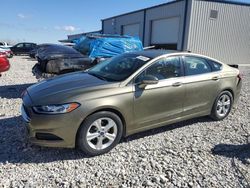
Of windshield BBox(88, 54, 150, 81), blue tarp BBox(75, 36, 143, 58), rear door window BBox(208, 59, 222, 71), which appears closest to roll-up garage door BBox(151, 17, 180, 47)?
blue tarp BBox(75, 36, 143, 58)

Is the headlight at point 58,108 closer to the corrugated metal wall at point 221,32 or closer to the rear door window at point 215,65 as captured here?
the rear door window at point 215,65

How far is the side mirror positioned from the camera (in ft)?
13.4

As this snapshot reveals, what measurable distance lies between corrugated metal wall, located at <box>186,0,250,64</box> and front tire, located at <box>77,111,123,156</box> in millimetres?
15534

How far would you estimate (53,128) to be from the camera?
3553 millimetres

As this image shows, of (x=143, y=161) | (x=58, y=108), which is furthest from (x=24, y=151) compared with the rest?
(x=143, y=161)

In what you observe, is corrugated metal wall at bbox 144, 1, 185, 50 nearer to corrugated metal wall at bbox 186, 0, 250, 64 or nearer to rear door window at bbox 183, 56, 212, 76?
corrugated metal wall at bbox 186, 0, 250, 64

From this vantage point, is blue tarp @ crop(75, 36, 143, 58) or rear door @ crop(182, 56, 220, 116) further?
blue tarp @ crop(75, 36, 143, 58)

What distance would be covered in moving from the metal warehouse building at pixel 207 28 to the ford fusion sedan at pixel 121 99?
13.7m

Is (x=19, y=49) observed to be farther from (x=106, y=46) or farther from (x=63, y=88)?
(x=63, y=88)

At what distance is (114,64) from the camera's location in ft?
16.2

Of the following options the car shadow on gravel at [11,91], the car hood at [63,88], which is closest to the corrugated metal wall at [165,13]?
the car shadow on gravel at [11,91]

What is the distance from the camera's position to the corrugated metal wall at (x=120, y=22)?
23956 mm

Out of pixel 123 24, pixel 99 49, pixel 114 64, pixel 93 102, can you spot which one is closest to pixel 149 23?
pixel 123 24

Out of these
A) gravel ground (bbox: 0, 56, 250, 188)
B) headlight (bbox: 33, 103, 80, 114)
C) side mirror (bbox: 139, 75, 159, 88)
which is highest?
side mirror (bbox: 139, 75, 159, 88)
